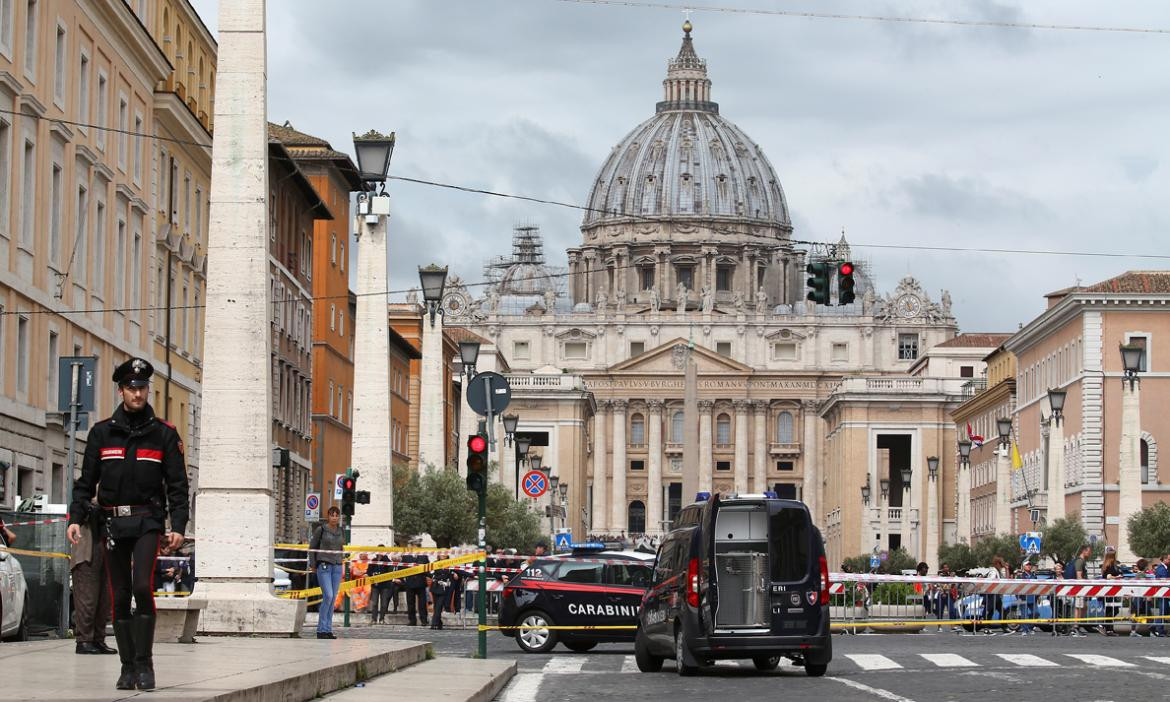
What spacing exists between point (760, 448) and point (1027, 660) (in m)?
160

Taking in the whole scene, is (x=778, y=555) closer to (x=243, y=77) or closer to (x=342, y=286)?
(x=243, y=77)

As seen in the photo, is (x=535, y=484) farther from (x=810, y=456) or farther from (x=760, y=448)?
(x=760, y=448)

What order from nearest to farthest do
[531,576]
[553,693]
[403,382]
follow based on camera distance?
[553,693]
[531,576]
[403,382]

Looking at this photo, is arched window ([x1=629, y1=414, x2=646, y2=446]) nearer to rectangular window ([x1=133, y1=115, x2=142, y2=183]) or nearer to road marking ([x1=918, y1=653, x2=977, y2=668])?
rectangular window ([x1=133, y1=115, x2=142, y2=183])

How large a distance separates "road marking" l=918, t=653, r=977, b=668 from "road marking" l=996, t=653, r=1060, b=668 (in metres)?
0.43

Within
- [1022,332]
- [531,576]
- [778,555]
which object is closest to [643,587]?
[531,576]

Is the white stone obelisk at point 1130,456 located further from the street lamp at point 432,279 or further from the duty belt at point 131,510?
the duty belt at point 131,510

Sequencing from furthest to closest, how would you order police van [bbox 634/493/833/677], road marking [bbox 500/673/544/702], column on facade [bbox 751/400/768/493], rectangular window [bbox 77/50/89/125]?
1. column on facade [bbox 751/400/768/493]
2. rectangular window [bbox 77/50/89/125]
3. police van [bbox 634/493/833/677]
4. road marking [bbox 500/673/544/702]

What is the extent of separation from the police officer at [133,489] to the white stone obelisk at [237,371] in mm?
A: 7976

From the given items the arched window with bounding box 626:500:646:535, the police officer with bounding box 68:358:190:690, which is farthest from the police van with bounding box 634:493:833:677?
the arched window with bounding box 626:500:646:535

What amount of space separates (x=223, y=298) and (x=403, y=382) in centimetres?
6807

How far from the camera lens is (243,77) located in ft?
69.2

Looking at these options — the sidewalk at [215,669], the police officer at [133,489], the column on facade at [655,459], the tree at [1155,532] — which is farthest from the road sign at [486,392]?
the column on facade at [655,459]

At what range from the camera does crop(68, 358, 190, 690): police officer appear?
1228 cm
